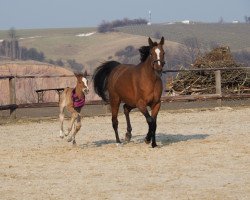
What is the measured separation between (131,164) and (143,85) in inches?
104

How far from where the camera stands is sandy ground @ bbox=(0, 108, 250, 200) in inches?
339

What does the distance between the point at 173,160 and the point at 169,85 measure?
52.8 ft

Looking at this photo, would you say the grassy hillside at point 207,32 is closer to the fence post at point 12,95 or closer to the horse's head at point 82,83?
the fence post at point 12,95

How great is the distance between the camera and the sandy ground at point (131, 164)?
860 centimetres

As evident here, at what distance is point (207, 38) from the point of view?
98.2 metres

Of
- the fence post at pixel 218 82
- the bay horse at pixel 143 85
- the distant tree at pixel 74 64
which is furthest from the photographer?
the distant tree at pixel 74 64

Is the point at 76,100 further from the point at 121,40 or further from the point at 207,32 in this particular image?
the point at 207,32

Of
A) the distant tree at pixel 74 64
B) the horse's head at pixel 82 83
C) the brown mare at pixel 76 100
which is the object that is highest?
the horse's head at pixel 82 83

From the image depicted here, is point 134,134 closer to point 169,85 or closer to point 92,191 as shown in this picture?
point 92,191

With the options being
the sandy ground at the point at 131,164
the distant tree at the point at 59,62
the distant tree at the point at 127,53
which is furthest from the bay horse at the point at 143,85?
the distant tree at the point at 59,62

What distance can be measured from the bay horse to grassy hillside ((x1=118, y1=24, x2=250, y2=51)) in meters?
76.4

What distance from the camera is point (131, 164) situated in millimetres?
10930

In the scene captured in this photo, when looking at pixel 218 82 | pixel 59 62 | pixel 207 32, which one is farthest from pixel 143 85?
pixel 207 32

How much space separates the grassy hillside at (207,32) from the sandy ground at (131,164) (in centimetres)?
7486
